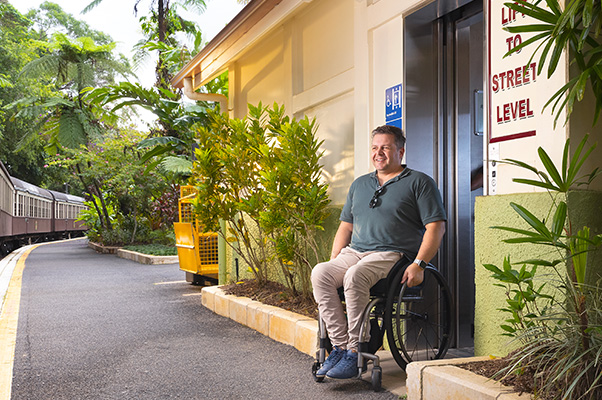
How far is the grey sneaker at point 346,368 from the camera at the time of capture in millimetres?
3967

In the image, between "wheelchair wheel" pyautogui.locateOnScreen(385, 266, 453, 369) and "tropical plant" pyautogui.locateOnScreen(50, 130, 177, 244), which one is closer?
"wheelchair wheel" pyautogui.locateOnScreen(385, 266, 453, 369)

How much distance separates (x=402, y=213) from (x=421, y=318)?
2.46ft

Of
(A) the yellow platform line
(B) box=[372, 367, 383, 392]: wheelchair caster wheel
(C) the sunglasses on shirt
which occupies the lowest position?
(A) the yellow platform line

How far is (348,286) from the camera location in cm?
397

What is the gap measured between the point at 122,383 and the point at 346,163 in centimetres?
310

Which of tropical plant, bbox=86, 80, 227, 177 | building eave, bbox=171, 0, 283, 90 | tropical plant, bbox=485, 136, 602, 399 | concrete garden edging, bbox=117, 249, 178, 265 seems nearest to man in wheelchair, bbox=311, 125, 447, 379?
tropical plant, bbox=485, 136, 602, 399

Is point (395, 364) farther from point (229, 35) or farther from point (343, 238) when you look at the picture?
point (229, 35)

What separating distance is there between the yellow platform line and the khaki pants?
2232 millimetres

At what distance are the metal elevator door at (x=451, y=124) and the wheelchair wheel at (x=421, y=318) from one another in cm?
26

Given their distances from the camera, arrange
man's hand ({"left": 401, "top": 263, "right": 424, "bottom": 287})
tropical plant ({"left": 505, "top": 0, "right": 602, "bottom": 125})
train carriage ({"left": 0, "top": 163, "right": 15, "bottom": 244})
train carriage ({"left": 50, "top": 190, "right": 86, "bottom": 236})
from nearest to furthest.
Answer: tropical plant ({"left": 505, "top": 0, "right": 602, "bottom": 125}), man's hand ({"left": 401, "top": 263, "right": 424, "bottom": 287}), train carriage ({"left": 0, "top": 163, "right": 15, "bottom": 244}), train carriage ({"left": 50, "top": 190, "right": 86, "bottom": 236})

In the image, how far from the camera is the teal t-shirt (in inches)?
165

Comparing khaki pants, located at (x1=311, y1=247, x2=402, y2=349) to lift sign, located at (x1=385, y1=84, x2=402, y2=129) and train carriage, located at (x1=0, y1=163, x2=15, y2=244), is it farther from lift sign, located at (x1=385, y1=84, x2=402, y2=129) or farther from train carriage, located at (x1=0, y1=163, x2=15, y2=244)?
train carriage, located at (x1=0, y1=163, x2=15, y2=244)

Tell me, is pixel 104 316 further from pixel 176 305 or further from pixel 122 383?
pixel 122 383

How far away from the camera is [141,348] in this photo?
5594 mm
